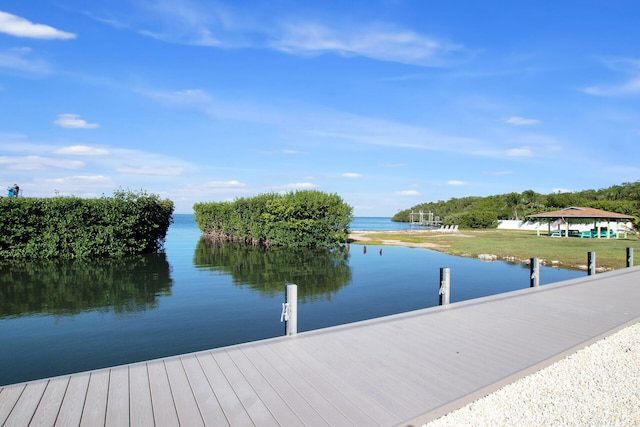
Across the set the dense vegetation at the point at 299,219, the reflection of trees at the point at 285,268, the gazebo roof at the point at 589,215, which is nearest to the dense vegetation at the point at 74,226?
the reflection of trees at the point at 285,268

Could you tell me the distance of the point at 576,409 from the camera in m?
3.62

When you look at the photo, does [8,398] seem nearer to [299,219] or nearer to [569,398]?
[569,398]

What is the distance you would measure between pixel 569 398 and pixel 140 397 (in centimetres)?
420

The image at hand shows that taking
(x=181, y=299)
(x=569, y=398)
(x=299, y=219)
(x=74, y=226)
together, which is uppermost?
(x=299, y=219)

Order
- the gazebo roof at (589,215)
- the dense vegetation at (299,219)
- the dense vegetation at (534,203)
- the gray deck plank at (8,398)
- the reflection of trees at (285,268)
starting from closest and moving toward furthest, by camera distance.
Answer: the gray deck plank at (8,398), the reflection of trees at (285,268), the dense vegetation at (299,219), the gazebo roof at (589,215), the dense vegetation at (534,203)

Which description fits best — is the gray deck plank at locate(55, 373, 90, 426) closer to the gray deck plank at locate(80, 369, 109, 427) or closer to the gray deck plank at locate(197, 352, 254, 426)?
the gray deck plank at locate(80, 369, 109, 427)

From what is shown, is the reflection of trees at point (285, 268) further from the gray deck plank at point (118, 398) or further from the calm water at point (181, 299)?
the gray deck plank at point (118, 398)

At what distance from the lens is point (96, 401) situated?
355 cm

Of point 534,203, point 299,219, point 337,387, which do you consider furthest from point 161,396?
point 534,203

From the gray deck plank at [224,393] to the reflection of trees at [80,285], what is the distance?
5768 millimetres

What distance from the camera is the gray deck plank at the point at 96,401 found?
321 centimetres

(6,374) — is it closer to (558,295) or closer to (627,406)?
(627,406)

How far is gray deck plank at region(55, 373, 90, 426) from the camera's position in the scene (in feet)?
10.5

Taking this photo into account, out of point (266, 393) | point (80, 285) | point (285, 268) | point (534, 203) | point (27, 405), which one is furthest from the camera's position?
point (534, 203)
